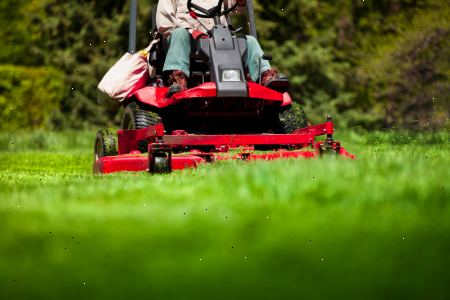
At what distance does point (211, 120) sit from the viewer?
7664 millimetres

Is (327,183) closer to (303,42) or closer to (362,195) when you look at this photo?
(362,195)

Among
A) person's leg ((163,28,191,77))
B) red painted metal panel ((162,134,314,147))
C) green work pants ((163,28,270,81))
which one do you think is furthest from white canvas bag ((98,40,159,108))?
red painted metal panel ((162,134,314,147))

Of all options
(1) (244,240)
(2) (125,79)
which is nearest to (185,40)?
(2) (125,79)

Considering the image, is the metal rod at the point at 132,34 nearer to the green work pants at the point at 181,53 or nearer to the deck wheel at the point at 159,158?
the green work pants at the point at 181,53

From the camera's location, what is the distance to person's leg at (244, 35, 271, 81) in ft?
25.0

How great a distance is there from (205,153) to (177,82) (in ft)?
3.00

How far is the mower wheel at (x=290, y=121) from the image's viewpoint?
7.87m

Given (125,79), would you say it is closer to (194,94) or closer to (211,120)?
(211,120)

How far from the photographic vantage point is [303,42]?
76.3 feet

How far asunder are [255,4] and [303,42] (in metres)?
2.52

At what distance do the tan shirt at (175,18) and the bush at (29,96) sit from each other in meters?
12.6

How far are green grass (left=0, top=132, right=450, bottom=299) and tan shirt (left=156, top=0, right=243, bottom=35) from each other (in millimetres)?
4015

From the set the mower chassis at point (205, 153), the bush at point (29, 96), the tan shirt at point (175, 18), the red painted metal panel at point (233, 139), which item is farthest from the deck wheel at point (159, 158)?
the bush at point (29, 96)

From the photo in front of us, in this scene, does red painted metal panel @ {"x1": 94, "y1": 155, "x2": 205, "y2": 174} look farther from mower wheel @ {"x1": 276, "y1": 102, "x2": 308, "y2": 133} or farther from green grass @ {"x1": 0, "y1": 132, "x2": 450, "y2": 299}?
green grass @ {"x1": 0, "y1": 132, "x2": 450, "y2": 299}
